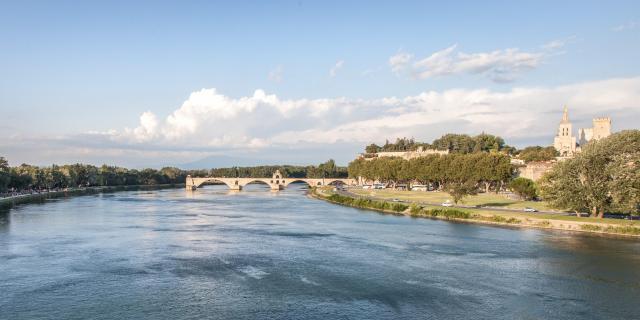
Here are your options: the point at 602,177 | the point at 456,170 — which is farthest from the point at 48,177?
the point at 602,177

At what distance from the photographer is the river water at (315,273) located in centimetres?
2934

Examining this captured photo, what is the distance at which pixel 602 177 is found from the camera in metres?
61.2

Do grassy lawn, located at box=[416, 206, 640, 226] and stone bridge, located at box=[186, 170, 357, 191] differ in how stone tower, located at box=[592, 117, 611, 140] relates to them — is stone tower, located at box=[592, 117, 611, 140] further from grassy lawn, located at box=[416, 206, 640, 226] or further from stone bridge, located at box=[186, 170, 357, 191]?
grassy lawn, located at box=[416, 206, 640, 226]

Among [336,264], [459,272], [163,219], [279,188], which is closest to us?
[459,272]

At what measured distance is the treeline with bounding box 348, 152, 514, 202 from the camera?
342 feet

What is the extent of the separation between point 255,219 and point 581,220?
139 ft

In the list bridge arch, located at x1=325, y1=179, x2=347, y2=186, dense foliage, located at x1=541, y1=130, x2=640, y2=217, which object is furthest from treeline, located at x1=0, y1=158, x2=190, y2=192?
dense foliage, located at x1=541, y1=130, x2=640, y2=217

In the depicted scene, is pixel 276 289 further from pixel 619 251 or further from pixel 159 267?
pixel 619 251

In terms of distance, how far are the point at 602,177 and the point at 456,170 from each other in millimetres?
49701

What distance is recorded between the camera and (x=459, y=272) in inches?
1499

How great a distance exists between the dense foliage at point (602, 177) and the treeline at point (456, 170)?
63.2 ft

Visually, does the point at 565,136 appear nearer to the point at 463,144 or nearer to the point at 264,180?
the point at 463,144

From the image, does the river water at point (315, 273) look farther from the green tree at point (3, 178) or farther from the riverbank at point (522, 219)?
the green tree at point (3, 178)

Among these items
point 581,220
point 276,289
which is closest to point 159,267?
point 276,289
